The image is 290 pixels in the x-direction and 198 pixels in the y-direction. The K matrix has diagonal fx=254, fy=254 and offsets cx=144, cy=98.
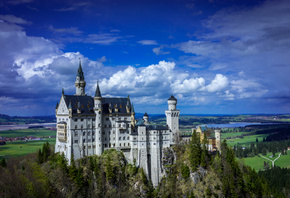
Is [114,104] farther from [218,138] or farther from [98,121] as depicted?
[218,138]

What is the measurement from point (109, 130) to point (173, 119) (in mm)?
22894

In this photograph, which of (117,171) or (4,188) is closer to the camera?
(4,188)

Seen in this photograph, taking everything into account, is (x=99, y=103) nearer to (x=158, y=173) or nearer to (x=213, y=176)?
(x=158, y=173)

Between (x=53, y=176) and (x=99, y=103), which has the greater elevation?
(x=99, y=103)

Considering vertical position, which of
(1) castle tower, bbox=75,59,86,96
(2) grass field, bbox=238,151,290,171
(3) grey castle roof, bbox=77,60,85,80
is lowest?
(2) grass field, bbox=238,151,290,171

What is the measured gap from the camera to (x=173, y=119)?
3570 inches

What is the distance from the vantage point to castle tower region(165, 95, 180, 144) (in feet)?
293

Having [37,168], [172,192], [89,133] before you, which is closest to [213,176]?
[172,192]

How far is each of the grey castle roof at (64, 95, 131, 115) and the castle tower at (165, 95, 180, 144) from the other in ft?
52.1

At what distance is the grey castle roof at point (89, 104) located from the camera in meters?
79.6

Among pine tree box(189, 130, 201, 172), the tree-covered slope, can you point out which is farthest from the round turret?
the tree-covered slope

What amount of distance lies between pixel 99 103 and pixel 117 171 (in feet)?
73.2

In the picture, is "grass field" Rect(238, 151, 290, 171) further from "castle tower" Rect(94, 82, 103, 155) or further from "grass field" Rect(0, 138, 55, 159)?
"grass field" Rect(0, 138, 55, 159)

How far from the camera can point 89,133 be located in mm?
81125
